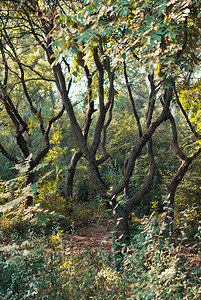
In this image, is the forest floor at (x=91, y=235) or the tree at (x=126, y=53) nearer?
the tree at (x=126, y=53)

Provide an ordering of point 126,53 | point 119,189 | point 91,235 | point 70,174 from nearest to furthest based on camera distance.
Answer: point 119,189 < point 126,53 < point 91,235 < point 70,174

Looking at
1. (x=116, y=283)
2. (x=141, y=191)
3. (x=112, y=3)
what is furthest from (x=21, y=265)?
(x=112, y=3)

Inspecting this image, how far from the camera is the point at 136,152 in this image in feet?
13.0

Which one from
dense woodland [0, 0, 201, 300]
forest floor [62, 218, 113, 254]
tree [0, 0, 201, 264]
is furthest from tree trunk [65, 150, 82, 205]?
tree [0, 0, 201, 264]

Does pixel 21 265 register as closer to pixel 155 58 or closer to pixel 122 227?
pixel 122 227

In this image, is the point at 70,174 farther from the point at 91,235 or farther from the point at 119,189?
the point at 119,189

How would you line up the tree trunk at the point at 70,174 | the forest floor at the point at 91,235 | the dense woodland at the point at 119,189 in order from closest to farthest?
the dense woodland at the point at 119,189 < the forest floor at the point at 91,235 < the tree trunk at the point at 70,174

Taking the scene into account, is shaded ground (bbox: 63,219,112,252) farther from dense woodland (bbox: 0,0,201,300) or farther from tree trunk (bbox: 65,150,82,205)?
tree trunk (bbox: 65,150,82,205)

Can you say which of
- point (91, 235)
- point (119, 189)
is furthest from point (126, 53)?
point (91, 235)

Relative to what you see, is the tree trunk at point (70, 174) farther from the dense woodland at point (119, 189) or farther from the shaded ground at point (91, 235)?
the shaded ground at point (91, 235)

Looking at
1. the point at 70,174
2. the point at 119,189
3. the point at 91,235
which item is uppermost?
the point at 70,174

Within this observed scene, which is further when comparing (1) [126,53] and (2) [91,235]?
(2) [91,235]

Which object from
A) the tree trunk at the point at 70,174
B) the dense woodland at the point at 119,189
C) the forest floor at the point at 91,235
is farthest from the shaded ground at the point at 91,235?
the tree trunk at the point at 70,174

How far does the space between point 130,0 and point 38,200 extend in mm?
3935
